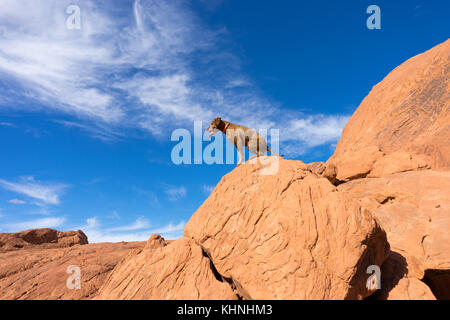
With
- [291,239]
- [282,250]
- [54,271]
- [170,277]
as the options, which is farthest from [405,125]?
[54,271]

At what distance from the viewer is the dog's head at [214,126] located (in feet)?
34.3

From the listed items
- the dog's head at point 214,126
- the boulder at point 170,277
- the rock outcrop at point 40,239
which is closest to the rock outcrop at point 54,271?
the boulder at point 170,277

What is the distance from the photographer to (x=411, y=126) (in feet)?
44.4

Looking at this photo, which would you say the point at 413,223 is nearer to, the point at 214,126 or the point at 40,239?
the point at 214,126

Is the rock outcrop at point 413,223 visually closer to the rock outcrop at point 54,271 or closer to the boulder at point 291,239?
the boulder at point 291,239

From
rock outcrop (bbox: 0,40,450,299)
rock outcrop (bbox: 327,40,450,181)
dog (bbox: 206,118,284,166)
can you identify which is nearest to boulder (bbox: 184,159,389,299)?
rock outcrop (bbox: 0,40,450,299)

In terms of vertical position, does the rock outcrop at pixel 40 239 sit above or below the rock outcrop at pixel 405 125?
below

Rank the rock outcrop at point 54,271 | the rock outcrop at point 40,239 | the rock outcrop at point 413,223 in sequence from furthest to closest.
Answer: the rock outcrop at point 40,239, the rock outcrop at point 413,223, the rock outcrop at point 54,271

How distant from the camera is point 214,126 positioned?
414 inches

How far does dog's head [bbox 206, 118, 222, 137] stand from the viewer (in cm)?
1046

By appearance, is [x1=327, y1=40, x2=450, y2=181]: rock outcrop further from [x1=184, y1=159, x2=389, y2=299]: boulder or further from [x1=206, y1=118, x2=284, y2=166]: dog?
[x1=184, y1=159, x2=389, y2=299]: boulder

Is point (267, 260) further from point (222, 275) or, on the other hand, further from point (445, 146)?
point (445, 146)

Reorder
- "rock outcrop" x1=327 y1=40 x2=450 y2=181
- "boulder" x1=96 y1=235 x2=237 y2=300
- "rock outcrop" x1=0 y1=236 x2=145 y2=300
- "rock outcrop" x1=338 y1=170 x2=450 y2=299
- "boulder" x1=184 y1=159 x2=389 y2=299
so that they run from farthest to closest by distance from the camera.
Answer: "rock outcrop" x1=327 y1=40 x2=450 y2=181 → "rock outcrop" x1=338 y1=170 x2=450 y2=299 → "rock outcrop" x1=0 y1=236 x2=145 y2=300 → "boulder" x1=96 y1=235 x2=237 y2=300 → "boulder" x1=184 y1=159 x2=389 y2=299

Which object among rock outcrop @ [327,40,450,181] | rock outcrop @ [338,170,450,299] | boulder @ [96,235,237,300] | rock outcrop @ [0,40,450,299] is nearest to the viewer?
rock outcrop @ [0,40,450,299]
